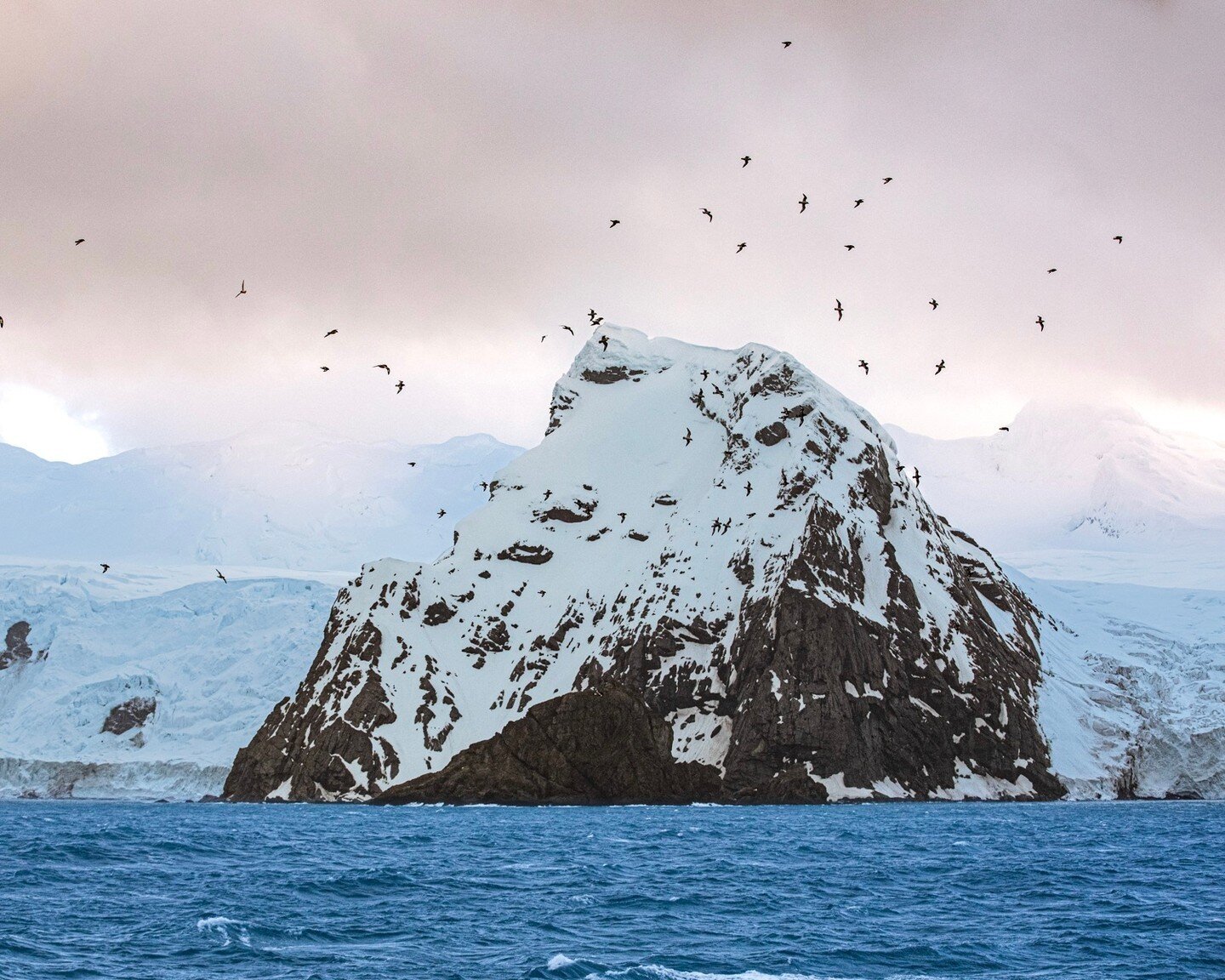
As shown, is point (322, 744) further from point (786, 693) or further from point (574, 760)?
point (786, 693)

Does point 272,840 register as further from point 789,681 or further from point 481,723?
point 481,723

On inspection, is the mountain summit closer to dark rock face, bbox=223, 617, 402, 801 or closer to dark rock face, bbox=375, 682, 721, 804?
dark rock face, bbox=223, 617, 402, 801

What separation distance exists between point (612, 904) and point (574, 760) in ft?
327

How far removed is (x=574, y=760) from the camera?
15200 cm

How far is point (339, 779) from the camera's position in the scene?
180500 millimetres

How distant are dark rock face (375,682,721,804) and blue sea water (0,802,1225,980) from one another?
5555cm

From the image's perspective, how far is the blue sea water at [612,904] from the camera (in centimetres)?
4013

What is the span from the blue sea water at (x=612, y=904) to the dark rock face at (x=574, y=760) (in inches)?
2187

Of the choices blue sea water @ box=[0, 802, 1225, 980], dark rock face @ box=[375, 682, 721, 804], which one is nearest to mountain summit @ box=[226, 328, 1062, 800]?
dark rock face @ box=[375, 682, 721, 804]

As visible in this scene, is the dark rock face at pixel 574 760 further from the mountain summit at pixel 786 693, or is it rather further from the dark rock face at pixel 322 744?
the dark rock face at pixel 322 744

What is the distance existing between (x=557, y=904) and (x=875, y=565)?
476 ft

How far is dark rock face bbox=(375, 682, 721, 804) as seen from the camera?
15200 cm

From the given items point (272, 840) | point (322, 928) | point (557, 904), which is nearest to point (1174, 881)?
point (557, 904)

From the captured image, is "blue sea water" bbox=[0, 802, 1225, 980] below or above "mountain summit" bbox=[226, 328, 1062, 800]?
below
